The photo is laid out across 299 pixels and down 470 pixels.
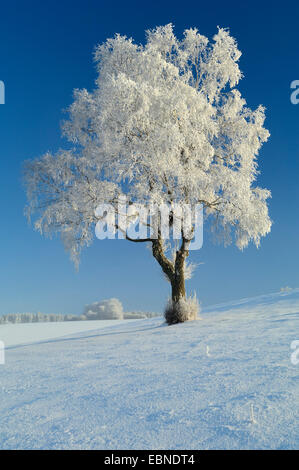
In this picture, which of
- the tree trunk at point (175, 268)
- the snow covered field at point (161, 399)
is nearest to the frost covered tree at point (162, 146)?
the tree trunk at point (175, 268)

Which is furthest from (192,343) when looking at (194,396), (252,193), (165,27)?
(165,27)

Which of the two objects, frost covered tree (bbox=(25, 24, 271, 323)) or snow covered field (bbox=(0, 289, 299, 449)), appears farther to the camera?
frost covered tree (bbox=(25, 24, 271, 323))

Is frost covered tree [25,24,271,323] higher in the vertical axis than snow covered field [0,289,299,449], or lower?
higher

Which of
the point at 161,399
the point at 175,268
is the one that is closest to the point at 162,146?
the point at 175,268

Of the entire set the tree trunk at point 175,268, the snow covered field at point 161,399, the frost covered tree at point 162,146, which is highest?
the frost covered tree at point 162,146

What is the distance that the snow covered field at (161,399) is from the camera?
2143 mm

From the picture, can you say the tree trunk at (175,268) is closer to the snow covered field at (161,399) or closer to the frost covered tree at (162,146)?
the frost covered tree at (162,146)

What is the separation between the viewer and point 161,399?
2.77m

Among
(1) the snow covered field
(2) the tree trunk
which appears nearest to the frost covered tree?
(2) the tree trunk

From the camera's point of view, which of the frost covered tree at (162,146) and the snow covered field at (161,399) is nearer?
the snow covered field at (161,399)

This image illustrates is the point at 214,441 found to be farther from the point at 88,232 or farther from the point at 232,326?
the point at 88,232

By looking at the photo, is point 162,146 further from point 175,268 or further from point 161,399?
point 161,399

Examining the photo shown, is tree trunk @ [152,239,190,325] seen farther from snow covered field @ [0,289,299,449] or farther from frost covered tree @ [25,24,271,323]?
snow covered field @ [0,289,299,449]

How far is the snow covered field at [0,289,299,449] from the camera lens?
7.03 feet
